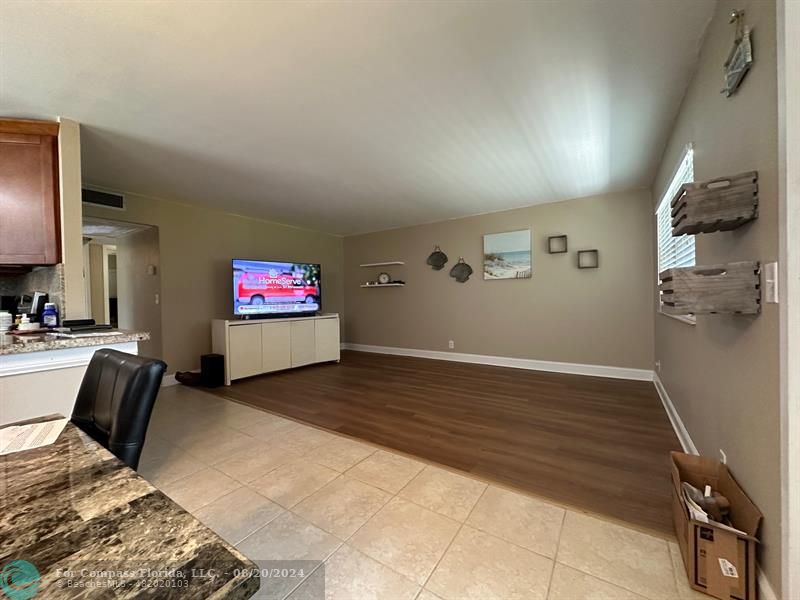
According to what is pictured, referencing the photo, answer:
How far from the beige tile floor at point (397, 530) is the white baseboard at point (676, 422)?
1.03 m

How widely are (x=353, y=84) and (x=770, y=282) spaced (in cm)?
220

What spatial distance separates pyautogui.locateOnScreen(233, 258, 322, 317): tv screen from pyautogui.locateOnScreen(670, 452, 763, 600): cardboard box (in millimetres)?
4680

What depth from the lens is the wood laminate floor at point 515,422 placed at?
1.84 meters

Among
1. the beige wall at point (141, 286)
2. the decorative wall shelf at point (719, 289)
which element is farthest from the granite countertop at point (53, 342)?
the decorative wall shelf at point (719, 289)

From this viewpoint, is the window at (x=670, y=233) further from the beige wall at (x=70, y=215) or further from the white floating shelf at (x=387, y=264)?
the beige wall at (x=70, y=215)

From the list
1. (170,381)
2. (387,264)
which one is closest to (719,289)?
(387,264)

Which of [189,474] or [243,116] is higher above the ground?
[243,116]

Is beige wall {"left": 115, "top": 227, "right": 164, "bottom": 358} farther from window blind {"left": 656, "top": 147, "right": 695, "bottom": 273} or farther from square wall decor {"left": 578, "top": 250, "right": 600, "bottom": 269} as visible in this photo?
square wall decor {"left": 578, "top": 250, "right": 600, "bottom": 269}

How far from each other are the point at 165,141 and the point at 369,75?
190 centimetres

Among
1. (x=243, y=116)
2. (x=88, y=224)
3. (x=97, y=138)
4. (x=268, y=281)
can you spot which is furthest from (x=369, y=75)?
(x=88, y=224)

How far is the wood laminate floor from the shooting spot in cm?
184

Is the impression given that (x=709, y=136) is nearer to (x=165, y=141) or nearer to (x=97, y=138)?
(x=165, y=141)

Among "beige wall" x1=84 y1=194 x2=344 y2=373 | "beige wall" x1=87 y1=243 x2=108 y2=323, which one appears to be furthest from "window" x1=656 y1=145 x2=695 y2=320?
"beige wall" x1=87 y1=243 x2=108 y2=323

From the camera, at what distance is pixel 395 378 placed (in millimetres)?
4336
